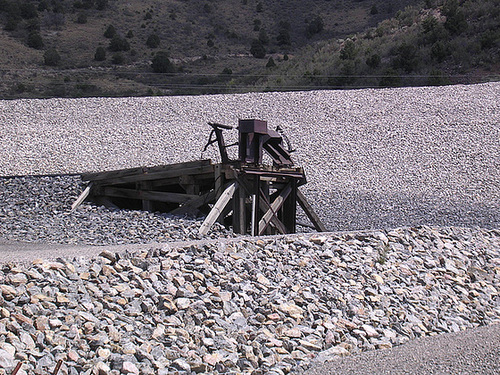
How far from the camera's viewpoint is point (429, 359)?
6191 millimetres

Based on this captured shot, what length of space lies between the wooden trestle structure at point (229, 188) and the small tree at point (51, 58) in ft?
101

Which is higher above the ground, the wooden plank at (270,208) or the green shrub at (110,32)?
the green shrub at (110,32)

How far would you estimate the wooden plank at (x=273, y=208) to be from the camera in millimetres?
11151

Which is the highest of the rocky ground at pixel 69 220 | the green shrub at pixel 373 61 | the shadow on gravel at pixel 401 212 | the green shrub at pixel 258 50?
the green shrub at pixel 373 61

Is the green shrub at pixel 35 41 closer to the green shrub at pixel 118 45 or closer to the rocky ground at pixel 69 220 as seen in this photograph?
the green shrub at pixel 118 45

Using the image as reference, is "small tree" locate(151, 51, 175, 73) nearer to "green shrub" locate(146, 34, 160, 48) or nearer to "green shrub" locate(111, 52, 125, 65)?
"green shrub" locate(111, 52, 125, 65)

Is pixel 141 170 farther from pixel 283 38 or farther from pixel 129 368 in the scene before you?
pixel 283 38

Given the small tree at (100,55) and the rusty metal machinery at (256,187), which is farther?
the small tree at (100,55)

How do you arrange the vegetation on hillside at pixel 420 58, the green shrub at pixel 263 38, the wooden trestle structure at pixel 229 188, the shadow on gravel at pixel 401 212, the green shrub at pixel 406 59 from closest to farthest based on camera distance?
the wooden trestle structure at pixel 229 188 → the shadow on gravel at pixel 401 212 → the vegetation on hillside at pixel 420 58 → the green shrub at pixel 406 59 → the green shrub at pixel 263 38

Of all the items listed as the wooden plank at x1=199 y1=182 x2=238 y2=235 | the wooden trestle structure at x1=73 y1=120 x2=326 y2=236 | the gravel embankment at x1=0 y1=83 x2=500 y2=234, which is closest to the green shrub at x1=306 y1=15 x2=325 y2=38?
the gravel embankment at x1=0 y1=83 x2=500 y2=234

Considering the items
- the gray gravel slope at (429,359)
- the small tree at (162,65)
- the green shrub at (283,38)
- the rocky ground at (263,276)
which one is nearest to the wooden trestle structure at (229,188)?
the rocky ground at (263,276)

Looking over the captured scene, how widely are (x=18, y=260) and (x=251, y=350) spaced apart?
2.37 meters

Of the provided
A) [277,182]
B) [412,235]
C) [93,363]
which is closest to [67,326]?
[93,363]

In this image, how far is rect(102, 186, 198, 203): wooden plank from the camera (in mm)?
12180
